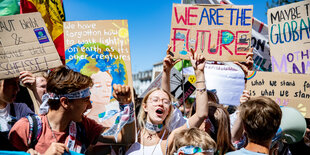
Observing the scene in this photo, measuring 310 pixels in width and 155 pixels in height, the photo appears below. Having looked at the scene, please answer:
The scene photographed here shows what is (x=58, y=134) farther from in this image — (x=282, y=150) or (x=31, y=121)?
(x=282, y=150)

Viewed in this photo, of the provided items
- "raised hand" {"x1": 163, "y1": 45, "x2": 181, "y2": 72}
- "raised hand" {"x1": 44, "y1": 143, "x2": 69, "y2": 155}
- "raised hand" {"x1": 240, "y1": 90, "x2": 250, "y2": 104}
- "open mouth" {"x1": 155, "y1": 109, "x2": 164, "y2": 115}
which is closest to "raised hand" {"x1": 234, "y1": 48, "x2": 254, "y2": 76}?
"raised hand" {"x1": 240, "y1": 90, "x2": 250, "y2": 104}

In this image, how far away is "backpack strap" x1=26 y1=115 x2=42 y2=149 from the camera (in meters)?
2.01

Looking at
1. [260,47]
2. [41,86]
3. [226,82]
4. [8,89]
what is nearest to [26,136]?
[8,89]

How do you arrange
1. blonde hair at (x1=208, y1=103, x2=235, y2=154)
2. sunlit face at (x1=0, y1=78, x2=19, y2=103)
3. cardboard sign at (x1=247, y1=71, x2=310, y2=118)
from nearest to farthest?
sunlit face at (x1=0, y1=78, x2=19, y2=103) < blonde hair at (x1=208, y1=103, x2=235, y2=154) < cardboard sign at (x1=247, y1=71, x2=310, y2=118)

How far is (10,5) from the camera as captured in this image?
3240 millimetres

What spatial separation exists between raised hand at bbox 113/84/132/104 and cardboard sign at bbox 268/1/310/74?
2151mm

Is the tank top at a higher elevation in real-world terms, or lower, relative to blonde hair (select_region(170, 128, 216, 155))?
lower

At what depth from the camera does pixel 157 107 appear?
8.40 ft

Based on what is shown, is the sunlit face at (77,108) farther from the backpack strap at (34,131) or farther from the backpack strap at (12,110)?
the backpack strap at (12,110)

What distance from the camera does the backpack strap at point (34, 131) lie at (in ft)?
6.58

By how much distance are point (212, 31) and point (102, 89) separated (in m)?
1.56

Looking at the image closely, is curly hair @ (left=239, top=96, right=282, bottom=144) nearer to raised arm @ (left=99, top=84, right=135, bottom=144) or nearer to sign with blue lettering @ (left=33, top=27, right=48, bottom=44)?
raised arm @ (left=99, top=84, right=135, bottom=144)

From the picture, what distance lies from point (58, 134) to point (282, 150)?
2714 mm

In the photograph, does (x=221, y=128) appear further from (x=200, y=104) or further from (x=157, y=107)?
(x=157, y=107)
